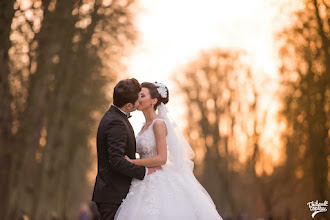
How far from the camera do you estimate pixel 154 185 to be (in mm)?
7262

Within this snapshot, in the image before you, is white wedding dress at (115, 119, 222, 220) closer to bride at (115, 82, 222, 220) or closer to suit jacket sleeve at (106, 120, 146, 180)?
bride at (115, 82, 222, 220)

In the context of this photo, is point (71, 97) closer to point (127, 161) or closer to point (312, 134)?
point (312, 134)

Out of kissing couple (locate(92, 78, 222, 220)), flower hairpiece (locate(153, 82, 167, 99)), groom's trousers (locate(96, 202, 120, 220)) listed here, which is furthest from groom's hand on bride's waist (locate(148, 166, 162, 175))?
flower hairpiece (locate(153, 82, 167, 99))

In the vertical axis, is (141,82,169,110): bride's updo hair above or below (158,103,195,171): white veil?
above

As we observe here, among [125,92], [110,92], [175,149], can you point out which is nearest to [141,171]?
[125,92]

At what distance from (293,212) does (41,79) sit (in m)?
17.7

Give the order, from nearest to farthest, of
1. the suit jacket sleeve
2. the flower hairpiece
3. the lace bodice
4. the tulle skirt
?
the suit jacket sleeve → the tulle skirt → the lace bodice → the flower hairpiece

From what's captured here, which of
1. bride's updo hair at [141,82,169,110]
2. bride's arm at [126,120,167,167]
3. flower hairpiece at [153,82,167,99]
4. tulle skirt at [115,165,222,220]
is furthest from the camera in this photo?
flower hairpiece at [153,82,167,99]

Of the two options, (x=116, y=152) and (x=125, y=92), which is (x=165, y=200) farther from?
(x=125, y=92)

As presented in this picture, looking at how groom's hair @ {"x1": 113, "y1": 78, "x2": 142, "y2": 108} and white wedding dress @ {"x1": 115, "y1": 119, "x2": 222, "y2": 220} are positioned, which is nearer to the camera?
groom's hair @ {"x1": 113, "y1": 78, "x2": 142, "y2": 108}

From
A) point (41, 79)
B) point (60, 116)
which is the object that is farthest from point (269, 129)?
point (41, 79)

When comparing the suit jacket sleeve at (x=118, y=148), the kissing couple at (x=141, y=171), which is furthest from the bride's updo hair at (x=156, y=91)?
the suit jacket sleeve at (x=118, y=148)

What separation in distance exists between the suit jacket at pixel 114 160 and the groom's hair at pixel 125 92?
0.40ft

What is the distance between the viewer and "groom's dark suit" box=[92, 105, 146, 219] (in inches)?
263
